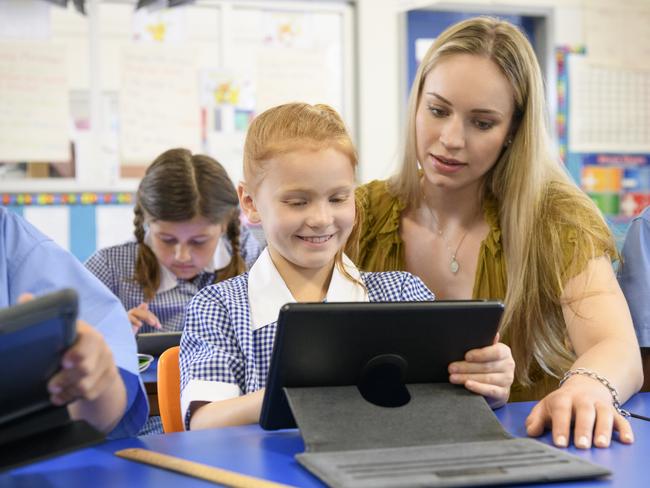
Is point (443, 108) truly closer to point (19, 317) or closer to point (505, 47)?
point (505, 47)

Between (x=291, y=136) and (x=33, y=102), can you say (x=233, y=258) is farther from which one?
(x=33, y=102)

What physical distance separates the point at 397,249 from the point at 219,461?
0.99m

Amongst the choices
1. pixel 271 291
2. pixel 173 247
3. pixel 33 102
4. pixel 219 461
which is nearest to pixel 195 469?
pixel 219 461

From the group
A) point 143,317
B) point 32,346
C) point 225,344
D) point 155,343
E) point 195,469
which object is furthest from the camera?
point 143,317

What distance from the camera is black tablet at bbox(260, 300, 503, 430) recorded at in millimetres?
843

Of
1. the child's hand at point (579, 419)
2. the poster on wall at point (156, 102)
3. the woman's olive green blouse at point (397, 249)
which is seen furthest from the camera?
the poster on wall at point (156, 102)

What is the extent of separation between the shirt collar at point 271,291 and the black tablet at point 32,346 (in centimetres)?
49

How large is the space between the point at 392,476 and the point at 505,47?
1.07m

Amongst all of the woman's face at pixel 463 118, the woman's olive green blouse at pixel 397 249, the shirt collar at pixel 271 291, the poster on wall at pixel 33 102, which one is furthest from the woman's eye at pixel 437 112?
the poster on wall at pixel 33 102

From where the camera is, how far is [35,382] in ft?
2.36

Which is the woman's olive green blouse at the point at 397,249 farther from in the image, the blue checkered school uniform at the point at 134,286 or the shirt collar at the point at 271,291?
the blue checkered school uniform at the point at 134,286

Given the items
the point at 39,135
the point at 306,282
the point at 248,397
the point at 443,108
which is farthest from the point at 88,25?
the point at 248,397

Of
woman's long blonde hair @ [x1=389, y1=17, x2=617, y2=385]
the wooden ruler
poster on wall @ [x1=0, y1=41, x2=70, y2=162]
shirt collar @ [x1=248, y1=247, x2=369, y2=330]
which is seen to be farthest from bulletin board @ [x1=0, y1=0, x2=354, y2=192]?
the wooden ruler

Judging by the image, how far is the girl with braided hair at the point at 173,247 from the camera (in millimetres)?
2358
